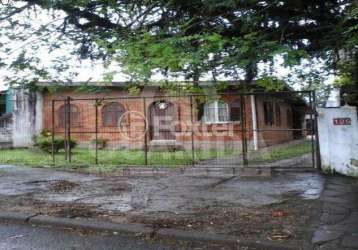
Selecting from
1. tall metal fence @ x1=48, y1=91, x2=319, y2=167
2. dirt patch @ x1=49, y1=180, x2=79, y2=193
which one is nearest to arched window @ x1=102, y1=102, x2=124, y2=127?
tall metal fence @ x1=48, y1=91, x2=319, y2=167

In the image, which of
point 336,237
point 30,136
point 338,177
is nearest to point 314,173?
point 338,177

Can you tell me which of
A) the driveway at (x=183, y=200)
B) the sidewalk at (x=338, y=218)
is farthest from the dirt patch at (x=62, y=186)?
the sidewalk at (x=338, y=218)

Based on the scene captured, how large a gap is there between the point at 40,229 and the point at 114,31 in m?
3.46

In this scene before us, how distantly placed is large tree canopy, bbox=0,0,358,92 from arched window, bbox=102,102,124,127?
567 inches

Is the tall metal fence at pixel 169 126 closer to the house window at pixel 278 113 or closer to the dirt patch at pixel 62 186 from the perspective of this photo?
the house window at pixel 278 113

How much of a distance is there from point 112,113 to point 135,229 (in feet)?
60.5

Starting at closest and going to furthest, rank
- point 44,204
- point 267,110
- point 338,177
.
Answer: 1. point 44,204
2. point 338,177
3. point 267,110

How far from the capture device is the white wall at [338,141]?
38.7 feet

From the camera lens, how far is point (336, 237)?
20.0 ft

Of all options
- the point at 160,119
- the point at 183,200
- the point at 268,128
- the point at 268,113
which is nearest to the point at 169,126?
the point at 160,119

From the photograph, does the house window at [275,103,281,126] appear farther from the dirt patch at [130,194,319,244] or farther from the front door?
the dirt patch at [130,194,319,244]

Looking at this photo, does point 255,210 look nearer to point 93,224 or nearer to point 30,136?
point 93,224

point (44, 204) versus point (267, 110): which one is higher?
point (267, 110)

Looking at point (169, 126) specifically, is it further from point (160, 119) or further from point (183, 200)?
point (183, 200)
